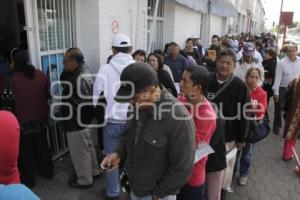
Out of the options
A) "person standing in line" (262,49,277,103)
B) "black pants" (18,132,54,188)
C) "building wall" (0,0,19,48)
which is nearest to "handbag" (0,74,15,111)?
"black pants" (18,132,54,188)

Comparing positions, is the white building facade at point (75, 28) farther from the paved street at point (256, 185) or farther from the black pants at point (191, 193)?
the black pants at point (191, 193)

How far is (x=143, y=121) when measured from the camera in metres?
1.94

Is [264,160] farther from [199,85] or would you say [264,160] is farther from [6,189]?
[6,189]

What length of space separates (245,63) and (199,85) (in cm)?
260

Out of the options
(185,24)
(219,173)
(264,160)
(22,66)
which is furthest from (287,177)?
(185,24)

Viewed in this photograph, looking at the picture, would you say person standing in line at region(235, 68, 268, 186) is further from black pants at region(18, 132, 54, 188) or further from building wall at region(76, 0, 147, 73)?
black pants at region(18, 132, 54, 188)

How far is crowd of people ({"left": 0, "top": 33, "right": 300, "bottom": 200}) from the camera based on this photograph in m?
1.86

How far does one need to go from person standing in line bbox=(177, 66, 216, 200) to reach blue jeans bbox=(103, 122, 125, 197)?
98 centimetres

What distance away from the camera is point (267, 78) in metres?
6.68

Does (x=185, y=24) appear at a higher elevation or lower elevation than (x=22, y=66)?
higher

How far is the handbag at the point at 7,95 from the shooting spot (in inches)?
134

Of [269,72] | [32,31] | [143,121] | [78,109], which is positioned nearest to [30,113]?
[78,109]

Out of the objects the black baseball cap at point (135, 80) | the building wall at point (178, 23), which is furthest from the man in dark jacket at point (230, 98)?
the building wall at point (178, 23)

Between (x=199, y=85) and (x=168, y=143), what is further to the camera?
(x=199, y=85)
